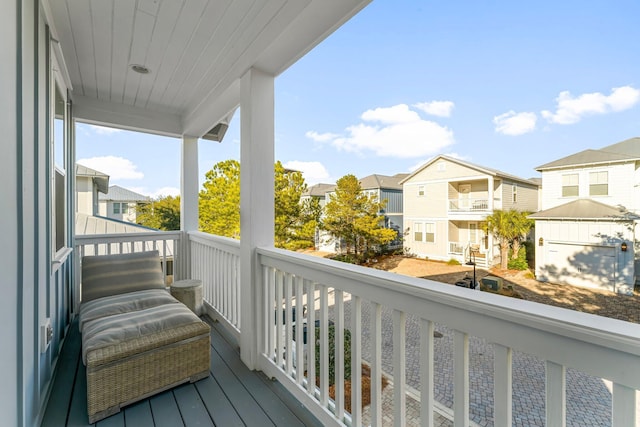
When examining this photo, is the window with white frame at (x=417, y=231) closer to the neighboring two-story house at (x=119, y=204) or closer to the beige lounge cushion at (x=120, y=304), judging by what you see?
the beige lounge cushion at (x=120, y=304)

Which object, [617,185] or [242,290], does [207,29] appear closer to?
[242,290]

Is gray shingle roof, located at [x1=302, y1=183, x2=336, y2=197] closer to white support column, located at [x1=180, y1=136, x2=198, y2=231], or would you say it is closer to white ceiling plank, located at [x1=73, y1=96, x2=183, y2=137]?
white support column, located at [x1=180, y1=136, x2=198, y2=231]

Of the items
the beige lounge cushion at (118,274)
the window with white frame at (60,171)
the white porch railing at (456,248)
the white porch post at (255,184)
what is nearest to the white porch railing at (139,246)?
the beige lounge cushion at (118,274)

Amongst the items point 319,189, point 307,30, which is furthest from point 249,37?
point 319,189

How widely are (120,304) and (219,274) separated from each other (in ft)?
3.07

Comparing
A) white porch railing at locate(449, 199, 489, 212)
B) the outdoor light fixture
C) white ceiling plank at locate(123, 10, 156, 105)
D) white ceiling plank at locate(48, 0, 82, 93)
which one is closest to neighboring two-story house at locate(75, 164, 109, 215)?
white ceiling plank at locate(123, 10, 156, 105)

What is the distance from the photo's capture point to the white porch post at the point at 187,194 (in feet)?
13.3

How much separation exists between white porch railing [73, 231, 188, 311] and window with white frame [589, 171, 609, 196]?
388 cm

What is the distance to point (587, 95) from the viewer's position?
0.73 metres

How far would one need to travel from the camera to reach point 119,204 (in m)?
3.89

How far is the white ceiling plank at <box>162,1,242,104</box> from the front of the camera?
185 cm

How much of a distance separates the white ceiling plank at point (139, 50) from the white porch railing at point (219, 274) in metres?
1.77

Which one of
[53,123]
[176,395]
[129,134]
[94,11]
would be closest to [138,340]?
[176,395]

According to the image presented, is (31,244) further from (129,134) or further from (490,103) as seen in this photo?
(129,134)
